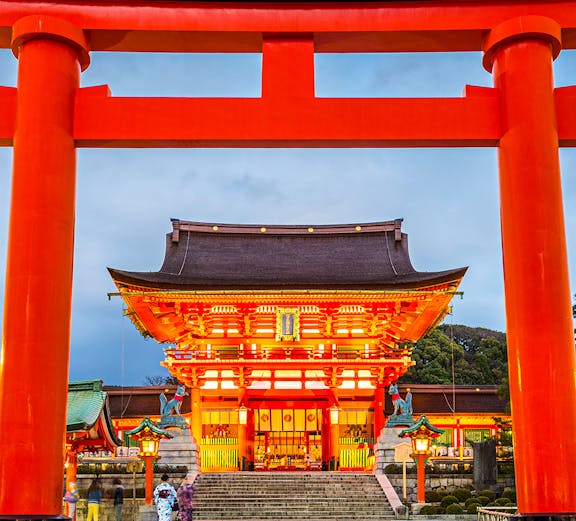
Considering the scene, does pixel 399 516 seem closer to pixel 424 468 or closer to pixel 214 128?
pixel 424 468

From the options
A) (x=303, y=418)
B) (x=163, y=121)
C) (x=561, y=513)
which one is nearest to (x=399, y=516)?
(x=303, y=418)

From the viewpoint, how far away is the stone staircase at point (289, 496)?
66.0ft

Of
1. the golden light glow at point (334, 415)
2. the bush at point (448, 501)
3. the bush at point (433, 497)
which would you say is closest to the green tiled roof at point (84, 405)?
the bush at point (448, 501)

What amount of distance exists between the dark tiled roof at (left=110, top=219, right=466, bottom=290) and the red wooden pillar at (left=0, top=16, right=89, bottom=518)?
18.2m

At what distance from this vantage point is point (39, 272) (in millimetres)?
7852

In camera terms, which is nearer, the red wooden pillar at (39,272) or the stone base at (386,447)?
the red wooden pillar at (39,272)

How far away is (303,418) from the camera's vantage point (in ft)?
94.5

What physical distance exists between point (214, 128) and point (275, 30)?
1206 mm

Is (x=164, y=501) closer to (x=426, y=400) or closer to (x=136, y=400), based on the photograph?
(x=136, y=400)

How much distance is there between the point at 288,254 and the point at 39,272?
78.7ft

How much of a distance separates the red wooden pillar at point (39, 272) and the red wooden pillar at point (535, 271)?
420 centimetres

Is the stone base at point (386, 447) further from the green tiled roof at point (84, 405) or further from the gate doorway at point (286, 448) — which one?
the green tiled roof at point (84, 405)

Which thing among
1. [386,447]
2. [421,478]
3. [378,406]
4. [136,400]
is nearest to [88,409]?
[421,478]

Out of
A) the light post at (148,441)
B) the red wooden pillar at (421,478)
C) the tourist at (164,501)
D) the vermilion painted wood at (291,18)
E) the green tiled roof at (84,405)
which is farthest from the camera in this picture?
the red wooden pillar at (421,478)
